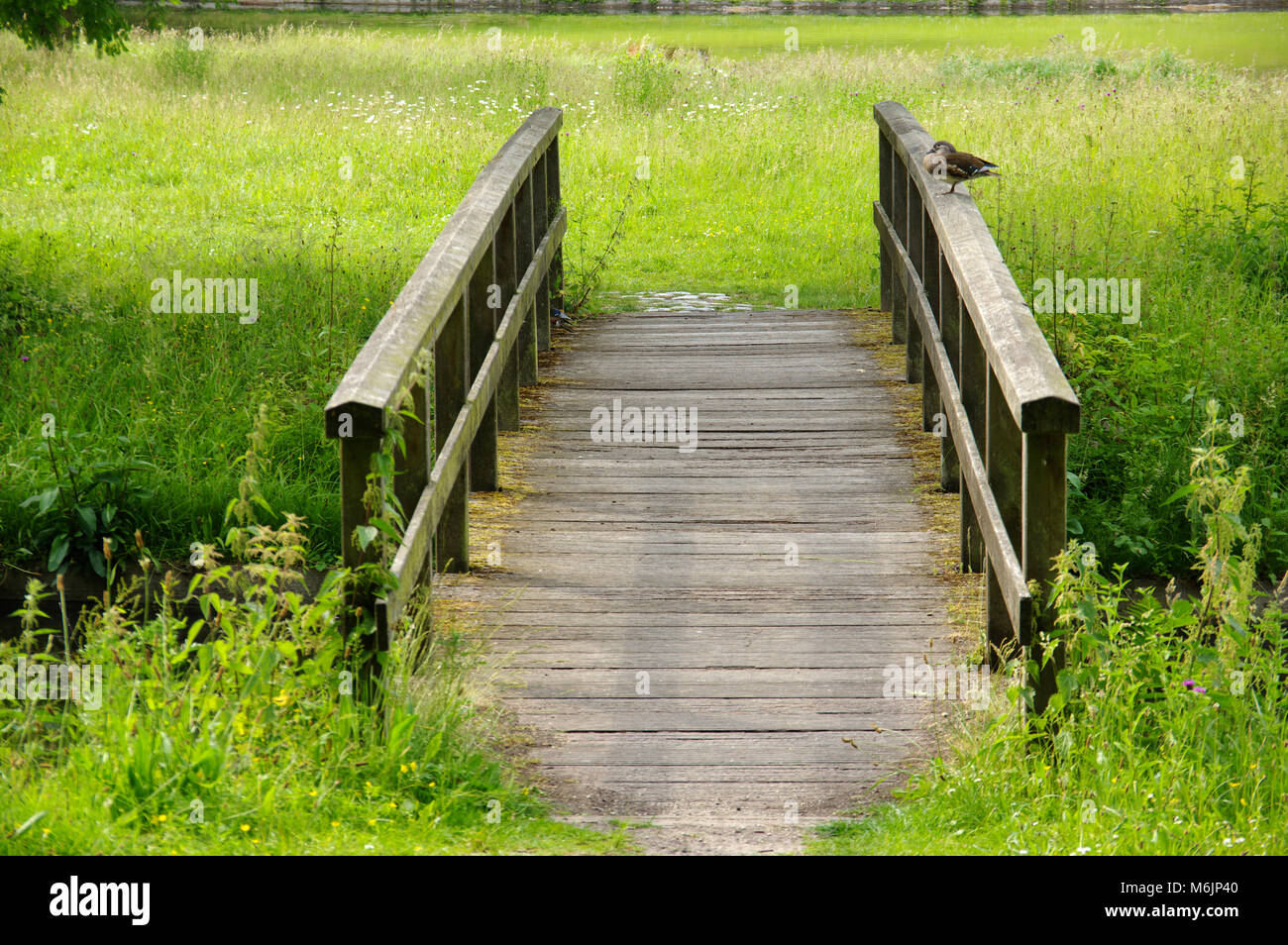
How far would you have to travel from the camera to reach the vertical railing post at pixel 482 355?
5.91 m

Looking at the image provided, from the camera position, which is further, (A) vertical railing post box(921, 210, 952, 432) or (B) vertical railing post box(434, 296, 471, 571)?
(A) vertical railing post box(921, 210, 952, 432)

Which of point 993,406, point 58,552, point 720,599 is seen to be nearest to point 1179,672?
point 993,406

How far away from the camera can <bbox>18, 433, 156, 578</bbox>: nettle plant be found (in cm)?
718

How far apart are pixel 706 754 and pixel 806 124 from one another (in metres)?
13.7

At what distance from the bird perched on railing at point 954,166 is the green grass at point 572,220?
5.05 ft

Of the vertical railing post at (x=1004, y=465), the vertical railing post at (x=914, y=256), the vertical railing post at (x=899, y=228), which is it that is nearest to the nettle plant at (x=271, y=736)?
the vertical railing post at (x=1004, y=465)

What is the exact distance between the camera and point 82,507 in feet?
23.9

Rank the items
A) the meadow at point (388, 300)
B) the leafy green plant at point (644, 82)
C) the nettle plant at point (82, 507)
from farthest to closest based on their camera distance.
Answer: the leafy green plant at point (644, 82) < the nettle plant at point (82, 507) < the meadow at point (388, 300)

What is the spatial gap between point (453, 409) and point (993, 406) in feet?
6.19

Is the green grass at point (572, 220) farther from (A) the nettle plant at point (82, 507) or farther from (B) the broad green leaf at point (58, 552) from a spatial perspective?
(B) the broad green leaf at point (58, 552)

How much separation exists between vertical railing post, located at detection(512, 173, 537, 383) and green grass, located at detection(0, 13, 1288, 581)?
1.23 m

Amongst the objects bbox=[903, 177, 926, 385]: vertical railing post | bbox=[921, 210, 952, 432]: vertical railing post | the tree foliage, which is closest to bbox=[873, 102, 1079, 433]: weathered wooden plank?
bbox=[921, 210, 952, 432]: vertical railing post

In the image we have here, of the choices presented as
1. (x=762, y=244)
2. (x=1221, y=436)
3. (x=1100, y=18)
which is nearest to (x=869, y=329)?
(x=1221, y=436)

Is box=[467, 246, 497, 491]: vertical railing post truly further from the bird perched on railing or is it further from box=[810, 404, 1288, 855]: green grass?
box=[810, 404, 1288, 855]: green grass
